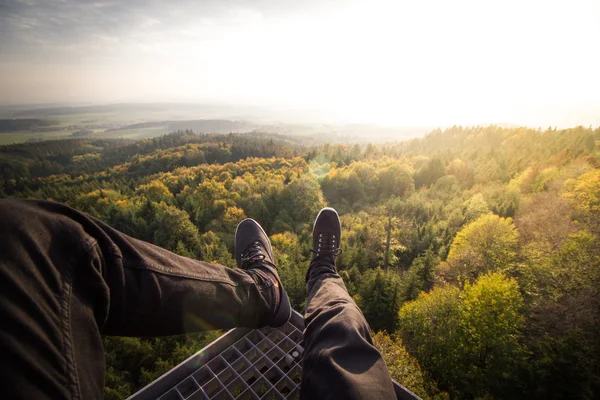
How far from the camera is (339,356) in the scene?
1.71 meters

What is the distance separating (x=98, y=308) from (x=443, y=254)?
2472 centimetres

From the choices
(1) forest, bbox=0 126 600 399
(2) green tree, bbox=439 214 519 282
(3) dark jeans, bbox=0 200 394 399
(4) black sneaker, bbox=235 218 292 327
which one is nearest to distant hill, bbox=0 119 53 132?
(1) forest, bbox=0 126 600 399

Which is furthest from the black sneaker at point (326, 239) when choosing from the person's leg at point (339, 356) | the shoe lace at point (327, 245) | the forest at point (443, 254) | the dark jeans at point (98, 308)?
the forest at point (443, 254)

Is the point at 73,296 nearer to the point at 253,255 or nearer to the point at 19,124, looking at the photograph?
the point at 253,255

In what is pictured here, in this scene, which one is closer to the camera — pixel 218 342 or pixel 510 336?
pixel 218 342

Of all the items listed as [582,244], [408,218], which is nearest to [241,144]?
[408,218]

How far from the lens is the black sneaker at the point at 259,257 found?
2514 mm

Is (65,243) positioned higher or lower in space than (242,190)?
higher

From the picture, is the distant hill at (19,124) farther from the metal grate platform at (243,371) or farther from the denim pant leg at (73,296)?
the denim pant leg at (73,296)

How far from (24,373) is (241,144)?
86393 mm

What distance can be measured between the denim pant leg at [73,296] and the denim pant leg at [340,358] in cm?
82

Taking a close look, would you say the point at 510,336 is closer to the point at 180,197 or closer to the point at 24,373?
the point at 24,373

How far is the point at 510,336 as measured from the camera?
1174 centimetres

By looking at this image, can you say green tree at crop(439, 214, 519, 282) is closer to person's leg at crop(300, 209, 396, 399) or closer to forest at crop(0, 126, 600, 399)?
forest at crop(0, 126, 600, 399)
